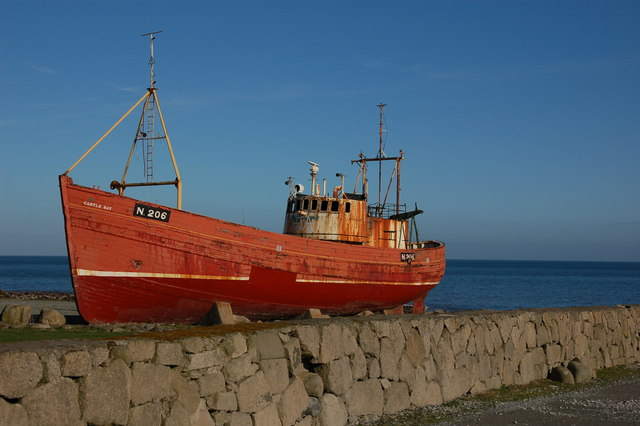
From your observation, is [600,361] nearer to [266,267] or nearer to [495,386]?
[495,386]

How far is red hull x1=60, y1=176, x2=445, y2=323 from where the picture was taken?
1631 centimetres

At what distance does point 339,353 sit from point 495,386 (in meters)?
4.45

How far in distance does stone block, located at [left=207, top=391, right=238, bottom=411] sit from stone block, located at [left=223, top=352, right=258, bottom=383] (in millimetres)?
163

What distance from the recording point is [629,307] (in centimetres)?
1773

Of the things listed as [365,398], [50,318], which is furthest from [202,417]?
[50,318]

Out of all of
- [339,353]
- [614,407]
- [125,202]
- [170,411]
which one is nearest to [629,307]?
[614,407]

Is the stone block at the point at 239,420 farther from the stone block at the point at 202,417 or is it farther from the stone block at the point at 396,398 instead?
the stone block at the point at 396,398

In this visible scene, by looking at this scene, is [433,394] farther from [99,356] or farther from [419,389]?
[99,356]

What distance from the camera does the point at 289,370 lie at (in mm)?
8273

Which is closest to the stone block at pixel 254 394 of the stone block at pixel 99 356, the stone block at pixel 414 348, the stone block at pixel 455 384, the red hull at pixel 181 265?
the stone block at pixel 99 356

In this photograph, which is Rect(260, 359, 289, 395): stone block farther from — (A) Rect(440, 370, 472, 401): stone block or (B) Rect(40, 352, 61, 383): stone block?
(A) Rect(440, 370, 472, 401): stone block

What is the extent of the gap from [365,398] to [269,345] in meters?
2.09

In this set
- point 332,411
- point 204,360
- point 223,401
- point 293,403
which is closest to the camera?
point 204,360

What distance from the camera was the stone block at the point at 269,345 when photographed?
7910 millimetres
